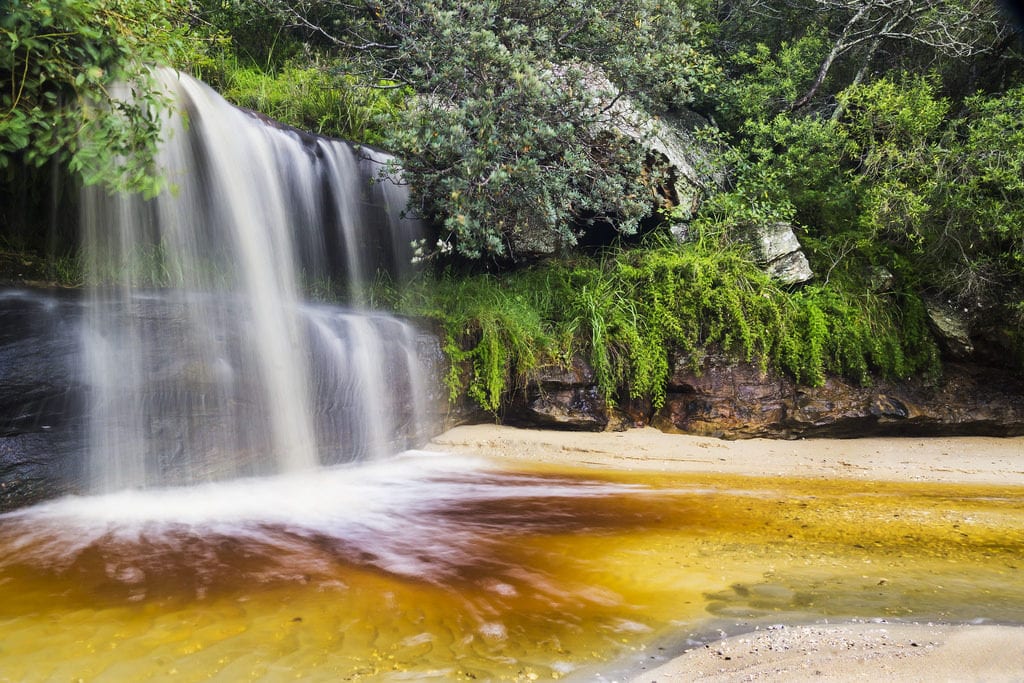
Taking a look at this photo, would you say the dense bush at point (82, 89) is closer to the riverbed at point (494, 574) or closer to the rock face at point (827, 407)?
the riverbed at point (494, 574)

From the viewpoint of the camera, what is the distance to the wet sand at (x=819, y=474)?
2.40 metres

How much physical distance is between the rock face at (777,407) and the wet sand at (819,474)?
0.15 meters

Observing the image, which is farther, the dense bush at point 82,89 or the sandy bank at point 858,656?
the dense bush at point 82,89

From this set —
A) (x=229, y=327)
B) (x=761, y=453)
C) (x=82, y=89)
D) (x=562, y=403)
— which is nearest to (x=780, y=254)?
(x=761, y=453)

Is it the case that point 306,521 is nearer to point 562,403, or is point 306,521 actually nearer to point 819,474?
point 562,403

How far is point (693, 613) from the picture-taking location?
9.71ft

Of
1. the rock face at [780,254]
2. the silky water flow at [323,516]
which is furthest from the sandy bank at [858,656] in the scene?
the rock face at [780,254]

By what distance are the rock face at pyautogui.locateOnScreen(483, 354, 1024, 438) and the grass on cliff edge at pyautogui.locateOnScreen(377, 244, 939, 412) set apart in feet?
0.51

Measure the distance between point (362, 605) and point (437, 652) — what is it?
1.81 ft

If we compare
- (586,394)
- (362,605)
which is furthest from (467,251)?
(362,605)

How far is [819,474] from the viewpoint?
5.83m

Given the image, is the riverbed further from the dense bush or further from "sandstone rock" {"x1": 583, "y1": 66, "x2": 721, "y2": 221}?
"sandstone rock" {"x1": 583, "y1": 66, "x2": 721, "y2": 221}

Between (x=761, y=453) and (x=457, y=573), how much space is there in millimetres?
4014

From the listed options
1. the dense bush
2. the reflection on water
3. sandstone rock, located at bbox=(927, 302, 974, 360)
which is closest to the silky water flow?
the reflection on water
